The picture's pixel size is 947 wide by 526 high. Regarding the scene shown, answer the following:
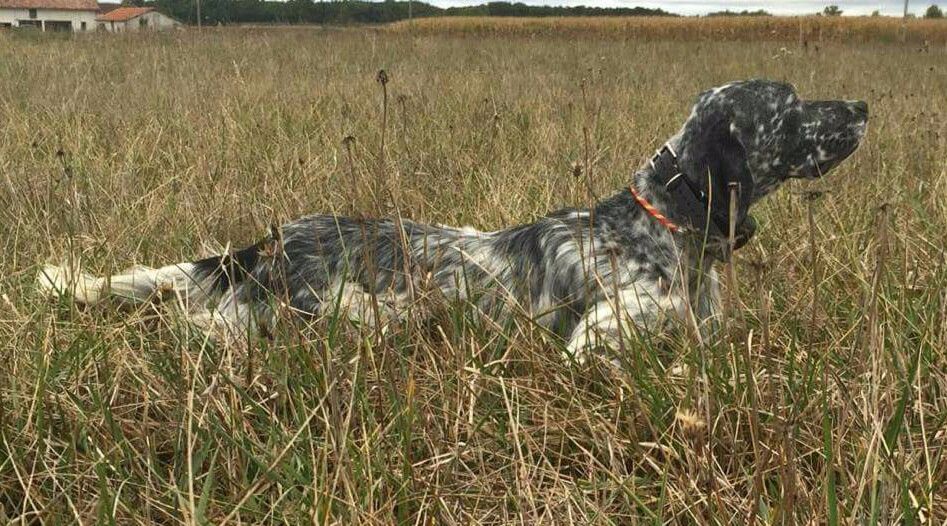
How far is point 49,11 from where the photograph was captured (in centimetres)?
9231

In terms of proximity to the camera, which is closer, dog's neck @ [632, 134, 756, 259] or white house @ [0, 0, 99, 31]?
dog's neck @ [632, 134, 756, 259]

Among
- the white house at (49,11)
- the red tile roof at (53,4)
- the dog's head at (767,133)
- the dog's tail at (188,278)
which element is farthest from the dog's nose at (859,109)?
the red tile roof at (53,4)

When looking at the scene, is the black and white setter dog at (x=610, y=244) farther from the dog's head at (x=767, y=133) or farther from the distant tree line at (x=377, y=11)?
the distant tree line at (x=377, y=11)

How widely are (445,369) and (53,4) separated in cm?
10613

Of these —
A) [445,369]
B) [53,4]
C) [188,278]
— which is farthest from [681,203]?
[53,4]

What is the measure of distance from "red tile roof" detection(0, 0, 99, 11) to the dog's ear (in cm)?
10154

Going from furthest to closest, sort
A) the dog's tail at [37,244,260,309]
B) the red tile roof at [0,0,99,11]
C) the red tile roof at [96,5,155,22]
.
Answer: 1. the red tile roof at [96,5,155,22]
2. the red tile roof at [0,0,99,11]
3. the dog's tail at [37,244,260,309]

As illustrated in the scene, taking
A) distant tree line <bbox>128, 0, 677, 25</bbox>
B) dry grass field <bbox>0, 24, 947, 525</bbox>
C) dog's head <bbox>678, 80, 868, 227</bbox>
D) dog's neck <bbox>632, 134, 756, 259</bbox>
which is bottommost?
dry grass field <bbox>0, 24, 947, 525</bbox>

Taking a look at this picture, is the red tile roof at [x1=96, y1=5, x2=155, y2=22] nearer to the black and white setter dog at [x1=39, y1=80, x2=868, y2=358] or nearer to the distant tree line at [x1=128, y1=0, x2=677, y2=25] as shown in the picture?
the distant tree line at [x1=128, y1=0, x2=677, y2=25]

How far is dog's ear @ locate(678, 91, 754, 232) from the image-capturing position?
2963 mm

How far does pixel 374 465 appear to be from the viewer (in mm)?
1899

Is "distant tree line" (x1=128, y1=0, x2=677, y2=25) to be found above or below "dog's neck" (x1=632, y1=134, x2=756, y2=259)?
above

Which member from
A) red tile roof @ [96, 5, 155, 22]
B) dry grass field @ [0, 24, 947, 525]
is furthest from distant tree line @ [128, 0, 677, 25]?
dry grass field @ [0, 24, 947, 525]

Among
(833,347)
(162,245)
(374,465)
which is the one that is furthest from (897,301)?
(162,245)
